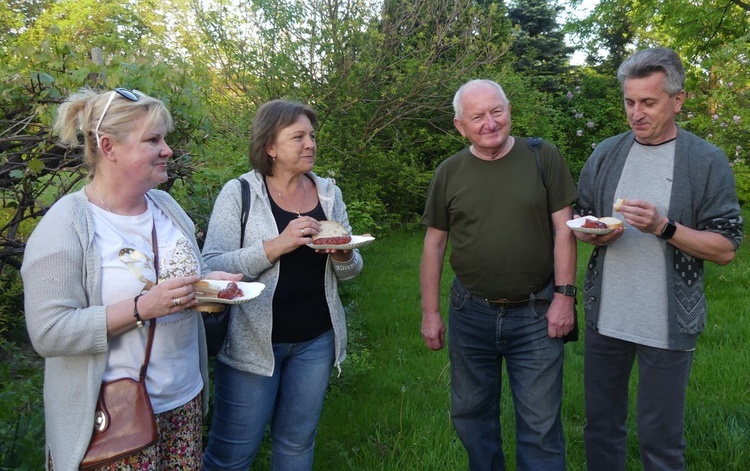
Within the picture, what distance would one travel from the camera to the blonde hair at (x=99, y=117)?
6.84 feet

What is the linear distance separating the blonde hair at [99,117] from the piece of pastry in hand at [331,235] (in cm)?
81

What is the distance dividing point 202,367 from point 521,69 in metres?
17.9

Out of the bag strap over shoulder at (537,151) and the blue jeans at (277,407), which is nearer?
the blue jeans at (277,407)

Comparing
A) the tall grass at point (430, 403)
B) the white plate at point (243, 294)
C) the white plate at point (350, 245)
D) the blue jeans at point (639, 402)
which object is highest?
the white plate at point (350, 245)

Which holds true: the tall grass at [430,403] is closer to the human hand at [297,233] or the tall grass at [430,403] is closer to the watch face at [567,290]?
the watch face at [567,290]

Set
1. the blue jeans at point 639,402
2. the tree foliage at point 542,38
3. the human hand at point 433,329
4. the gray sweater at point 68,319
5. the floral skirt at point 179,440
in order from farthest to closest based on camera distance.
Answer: the tree foliage at point 542,38
the human hand at point 433,329
the blue jeans at point 639,402
the floral skirt at point 179,440
the gray sweater at point 68,319

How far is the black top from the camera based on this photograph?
2.73m

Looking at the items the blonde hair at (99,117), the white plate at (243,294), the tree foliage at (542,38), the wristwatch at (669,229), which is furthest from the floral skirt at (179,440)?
Result: the tree foliage at (542,38)

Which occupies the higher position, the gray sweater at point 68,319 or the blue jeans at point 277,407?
the gray sweater at point 68,319

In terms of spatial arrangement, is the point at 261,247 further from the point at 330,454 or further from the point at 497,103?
the point at 330,454

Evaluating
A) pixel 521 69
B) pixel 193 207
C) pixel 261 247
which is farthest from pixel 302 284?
pixel 521 69

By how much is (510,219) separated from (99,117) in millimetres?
1897

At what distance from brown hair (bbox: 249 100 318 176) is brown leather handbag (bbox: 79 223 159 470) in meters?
1.07

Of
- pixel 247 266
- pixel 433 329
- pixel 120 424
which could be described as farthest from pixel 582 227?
pixel 120 424
